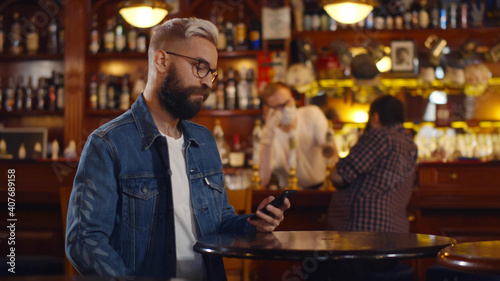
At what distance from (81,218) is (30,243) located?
5.63ft

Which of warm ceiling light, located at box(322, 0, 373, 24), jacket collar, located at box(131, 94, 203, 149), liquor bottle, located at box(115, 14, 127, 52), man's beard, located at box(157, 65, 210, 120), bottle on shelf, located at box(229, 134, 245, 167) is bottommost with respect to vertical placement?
bottle on shelf, located at box(229, 134, 245, 167)

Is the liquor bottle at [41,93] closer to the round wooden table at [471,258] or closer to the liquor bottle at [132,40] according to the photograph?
the liquor bottle at [132,40]

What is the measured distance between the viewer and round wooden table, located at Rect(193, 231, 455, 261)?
133 centimetres

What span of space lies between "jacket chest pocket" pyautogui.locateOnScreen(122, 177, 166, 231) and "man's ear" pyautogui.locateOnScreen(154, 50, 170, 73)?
0.30 metres

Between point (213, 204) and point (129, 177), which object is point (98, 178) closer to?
point (129, 177)

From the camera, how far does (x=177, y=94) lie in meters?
1.60

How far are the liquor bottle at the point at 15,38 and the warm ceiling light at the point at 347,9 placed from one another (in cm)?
343

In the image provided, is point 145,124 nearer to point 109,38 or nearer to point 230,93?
point 230,93

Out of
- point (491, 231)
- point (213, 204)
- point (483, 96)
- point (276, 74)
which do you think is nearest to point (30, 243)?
point (213, 204)

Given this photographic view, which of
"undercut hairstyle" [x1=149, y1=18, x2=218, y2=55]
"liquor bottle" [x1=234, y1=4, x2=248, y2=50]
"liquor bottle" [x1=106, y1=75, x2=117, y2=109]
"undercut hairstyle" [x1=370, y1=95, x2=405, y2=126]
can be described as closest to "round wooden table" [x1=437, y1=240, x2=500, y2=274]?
"undercut hairstyle" [x1=149, y1=18, x2=218, y2=55]

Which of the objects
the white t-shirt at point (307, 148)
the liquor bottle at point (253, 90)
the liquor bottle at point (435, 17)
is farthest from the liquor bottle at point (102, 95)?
the liquor bottle at point (435, 17)

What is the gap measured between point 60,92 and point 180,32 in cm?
458

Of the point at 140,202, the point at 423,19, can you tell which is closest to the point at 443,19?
the point at 423,19

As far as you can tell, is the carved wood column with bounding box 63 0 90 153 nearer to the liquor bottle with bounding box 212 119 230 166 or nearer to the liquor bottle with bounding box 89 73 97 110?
the liquor bottle with bounding box 89 73 97 110
